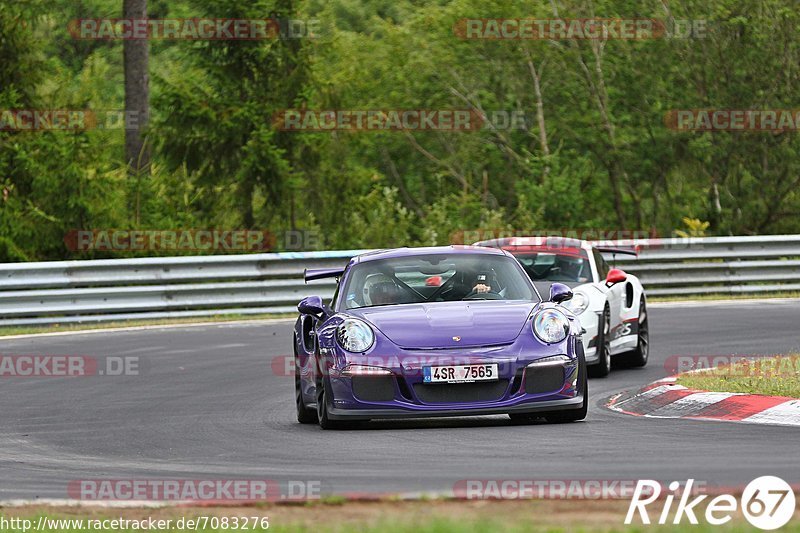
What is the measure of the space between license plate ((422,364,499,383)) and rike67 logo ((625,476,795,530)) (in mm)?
3388

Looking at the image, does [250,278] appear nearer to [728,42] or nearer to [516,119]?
[728,42]

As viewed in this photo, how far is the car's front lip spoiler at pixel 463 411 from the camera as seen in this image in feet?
35.2

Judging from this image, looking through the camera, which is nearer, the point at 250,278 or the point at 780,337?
the point at 780,337

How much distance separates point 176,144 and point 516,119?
55.7 feet

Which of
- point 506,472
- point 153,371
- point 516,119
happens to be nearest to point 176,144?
point 153,371

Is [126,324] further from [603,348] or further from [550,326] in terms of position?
[550,326]

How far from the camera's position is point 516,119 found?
148 feet
